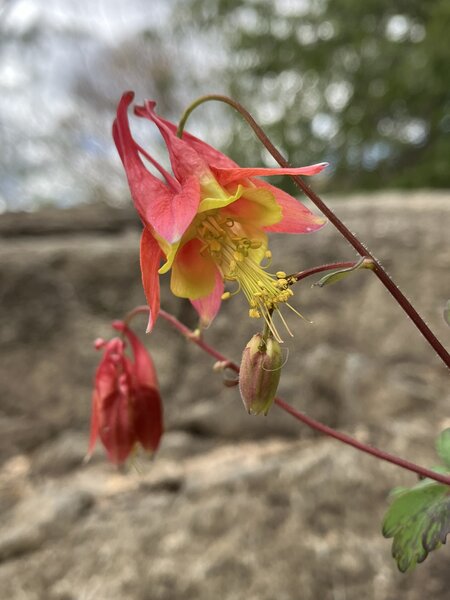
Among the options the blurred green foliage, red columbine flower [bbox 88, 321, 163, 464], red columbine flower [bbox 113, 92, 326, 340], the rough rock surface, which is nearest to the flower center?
red columbine flower [bbox 113, 92, 326, 340]

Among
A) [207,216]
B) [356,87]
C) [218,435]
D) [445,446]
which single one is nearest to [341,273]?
[207,216]

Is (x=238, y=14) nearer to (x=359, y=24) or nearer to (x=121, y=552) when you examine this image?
(x=359, y=24)

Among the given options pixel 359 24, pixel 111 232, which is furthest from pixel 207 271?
pixel 359 24

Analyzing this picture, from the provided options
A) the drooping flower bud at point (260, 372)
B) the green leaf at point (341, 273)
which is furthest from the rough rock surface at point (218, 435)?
the green leaf at point (341, 273)

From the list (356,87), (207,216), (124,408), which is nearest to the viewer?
(207,216)

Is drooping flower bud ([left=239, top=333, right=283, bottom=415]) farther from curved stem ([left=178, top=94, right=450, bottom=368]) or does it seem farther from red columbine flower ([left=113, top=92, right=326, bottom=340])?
curved stem ([left=178, top=94, right=450, bottom=368])

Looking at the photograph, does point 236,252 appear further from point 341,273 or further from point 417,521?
point 417,521
